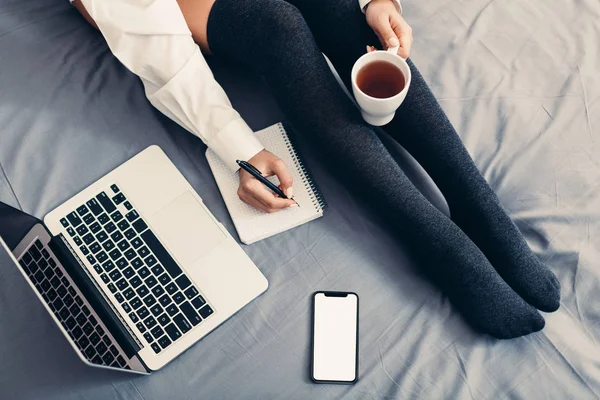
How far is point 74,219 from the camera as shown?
2.80 feet

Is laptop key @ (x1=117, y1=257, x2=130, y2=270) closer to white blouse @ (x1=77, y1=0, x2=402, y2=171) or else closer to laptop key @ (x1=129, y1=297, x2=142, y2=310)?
laptop key @ (x1=129, y1=297, x2=142, y2=310)

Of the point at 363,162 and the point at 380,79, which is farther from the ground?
the point at 380,79

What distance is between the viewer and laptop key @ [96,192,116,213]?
85cm

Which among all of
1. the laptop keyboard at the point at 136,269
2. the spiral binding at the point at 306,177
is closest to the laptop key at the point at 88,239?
the laptop keyboard at the point at 136,269

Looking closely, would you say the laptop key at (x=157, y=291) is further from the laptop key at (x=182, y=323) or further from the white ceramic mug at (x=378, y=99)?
the white ceramic mug at (x=378, y=99)

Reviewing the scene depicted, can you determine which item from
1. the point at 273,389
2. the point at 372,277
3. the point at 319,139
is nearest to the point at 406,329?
the point at 372,277

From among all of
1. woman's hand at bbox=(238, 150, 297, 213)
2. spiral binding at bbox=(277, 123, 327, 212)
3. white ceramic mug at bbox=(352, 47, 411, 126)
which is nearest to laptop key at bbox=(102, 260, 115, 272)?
woman's hand at bbox=(238, 150, 297, 213)

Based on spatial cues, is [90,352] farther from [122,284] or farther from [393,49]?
[393,49]

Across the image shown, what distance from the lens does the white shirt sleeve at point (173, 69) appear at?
817mm

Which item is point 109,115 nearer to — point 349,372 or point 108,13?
point 108,13

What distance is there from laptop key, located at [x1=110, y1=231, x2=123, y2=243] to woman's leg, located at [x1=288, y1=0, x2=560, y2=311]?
1.57 ft

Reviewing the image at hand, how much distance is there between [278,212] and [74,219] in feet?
1.08

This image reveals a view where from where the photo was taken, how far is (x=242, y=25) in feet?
2.82

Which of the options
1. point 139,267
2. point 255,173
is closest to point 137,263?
point 139,267
